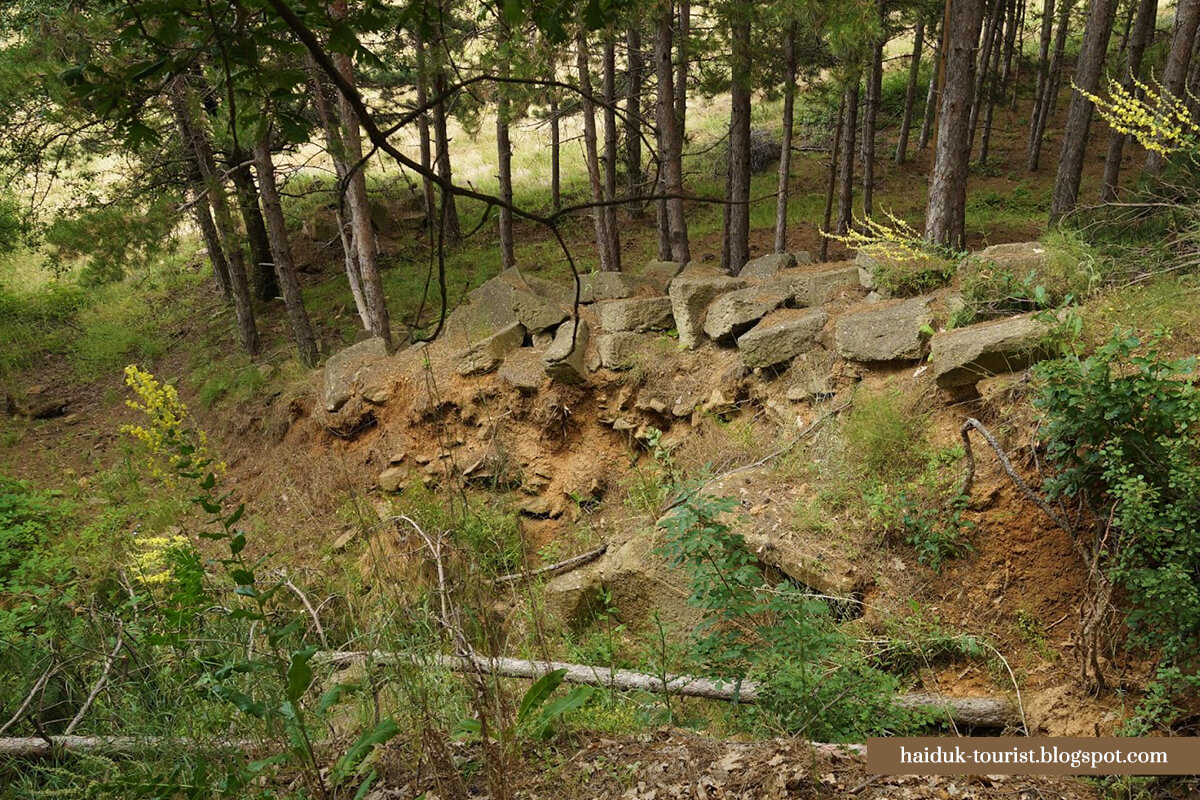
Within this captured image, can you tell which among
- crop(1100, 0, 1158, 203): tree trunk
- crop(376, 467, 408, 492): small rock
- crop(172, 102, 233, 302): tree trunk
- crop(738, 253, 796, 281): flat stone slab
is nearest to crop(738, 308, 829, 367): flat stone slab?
crop(738, 253, 796, 281): flat stone slab

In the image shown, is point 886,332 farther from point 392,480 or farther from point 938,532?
point 392,480

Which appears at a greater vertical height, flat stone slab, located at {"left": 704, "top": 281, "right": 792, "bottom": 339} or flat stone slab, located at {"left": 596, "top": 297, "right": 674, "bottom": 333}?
flat stone slab, located at {"left": 704, "top": 281, "right": 792, "bottom": 339}

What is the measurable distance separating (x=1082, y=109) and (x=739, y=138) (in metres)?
5.15

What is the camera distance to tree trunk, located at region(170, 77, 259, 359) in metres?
9.30

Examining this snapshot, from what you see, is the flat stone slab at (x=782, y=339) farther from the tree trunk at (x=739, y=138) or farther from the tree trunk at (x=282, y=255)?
the tree trunk at (x=282, y=255)

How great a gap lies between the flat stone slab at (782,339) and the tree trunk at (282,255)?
23.5 feet

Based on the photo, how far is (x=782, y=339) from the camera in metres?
6.52

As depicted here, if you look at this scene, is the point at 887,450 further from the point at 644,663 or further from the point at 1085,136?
the point at 1085,136

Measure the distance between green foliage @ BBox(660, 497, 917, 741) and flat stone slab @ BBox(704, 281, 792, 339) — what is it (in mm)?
3915

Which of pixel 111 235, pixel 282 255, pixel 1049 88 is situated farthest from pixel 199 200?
pixel 1049 88

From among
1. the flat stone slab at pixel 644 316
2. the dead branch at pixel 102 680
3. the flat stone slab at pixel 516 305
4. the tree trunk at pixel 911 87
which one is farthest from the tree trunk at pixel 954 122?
the tree trunk at pixel 911 87

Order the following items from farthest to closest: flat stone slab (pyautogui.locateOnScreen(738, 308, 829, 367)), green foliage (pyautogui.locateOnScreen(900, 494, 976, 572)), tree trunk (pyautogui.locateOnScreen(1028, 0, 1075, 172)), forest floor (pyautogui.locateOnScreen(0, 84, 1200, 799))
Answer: tree trunk (pyautogui.locateOnScreen(1028, 0, 1075, 172)), flat stone slab (pyautogui.locateOnScreen(738, 308, 829, 367)), green foliage (pyautogui.locateOnScreen(900, 494, 976, 572)), forest floor (pyautogui.locateOnScreen(0, 84, 1200, 799))

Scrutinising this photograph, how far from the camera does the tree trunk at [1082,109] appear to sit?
406 inches

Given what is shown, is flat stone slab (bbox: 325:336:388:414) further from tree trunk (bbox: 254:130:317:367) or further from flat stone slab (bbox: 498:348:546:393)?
flat stone slab (bbox: 498:348:546:393)
